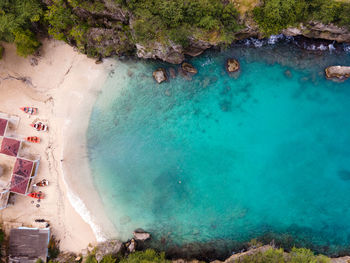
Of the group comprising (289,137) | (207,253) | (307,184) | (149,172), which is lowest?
(207,253)

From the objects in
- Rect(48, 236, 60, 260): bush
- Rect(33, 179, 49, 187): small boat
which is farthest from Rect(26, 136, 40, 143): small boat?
Rect(48, 236, 60, 260): bush

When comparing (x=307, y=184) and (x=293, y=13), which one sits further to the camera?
(x=307, y=184)

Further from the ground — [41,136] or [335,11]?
[335,11]

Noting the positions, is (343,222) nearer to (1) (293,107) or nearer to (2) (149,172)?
(1) (293,107)

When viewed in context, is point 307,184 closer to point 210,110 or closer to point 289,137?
point 289,137

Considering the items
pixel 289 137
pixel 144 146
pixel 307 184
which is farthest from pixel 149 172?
pixel 307 184
